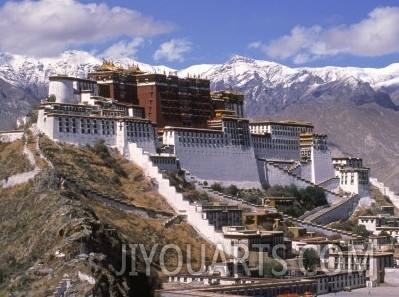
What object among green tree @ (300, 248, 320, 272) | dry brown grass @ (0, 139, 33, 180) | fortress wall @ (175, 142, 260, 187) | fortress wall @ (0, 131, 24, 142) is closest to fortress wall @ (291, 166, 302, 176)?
fortress wall @ (175, 142, 260, 187)

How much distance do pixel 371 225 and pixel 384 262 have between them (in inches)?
529

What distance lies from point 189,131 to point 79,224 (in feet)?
104

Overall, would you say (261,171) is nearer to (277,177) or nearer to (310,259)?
(277,177)

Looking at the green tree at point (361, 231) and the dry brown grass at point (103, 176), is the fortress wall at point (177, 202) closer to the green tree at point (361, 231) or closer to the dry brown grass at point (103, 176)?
the dry brown grass at point (103, 176)

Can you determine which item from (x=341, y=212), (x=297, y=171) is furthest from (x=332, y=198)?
(x=297, y=171)

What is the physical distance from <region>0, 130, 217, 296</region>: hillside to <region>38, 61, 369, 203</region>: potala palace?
7.59 ft

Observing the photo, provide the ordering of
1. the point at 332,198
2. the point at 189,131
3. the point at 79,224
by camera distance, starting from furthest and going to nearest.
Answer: the point at 332,198 → the point at 189,131 → the point at 79,224

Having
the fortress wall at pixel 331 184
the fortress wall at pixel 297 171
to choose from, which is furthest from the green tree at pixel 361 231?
the fortress wall at pixel 297 171

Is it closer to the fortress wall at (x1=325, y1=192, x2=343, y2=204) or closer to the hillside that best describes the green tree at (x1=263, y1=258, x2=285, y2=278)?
the hillside

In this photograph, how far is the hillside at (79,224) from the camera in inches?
2309

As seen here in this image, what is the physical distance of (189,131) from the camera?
93250 mm

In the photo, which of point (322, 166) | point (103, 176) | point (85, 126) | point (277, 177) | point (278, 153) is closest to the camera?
point (103, 176)

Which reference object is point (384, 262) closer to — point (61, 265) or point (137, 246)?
point (137, 246)

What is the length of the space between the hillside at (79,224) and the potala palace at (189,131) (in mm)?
2312
